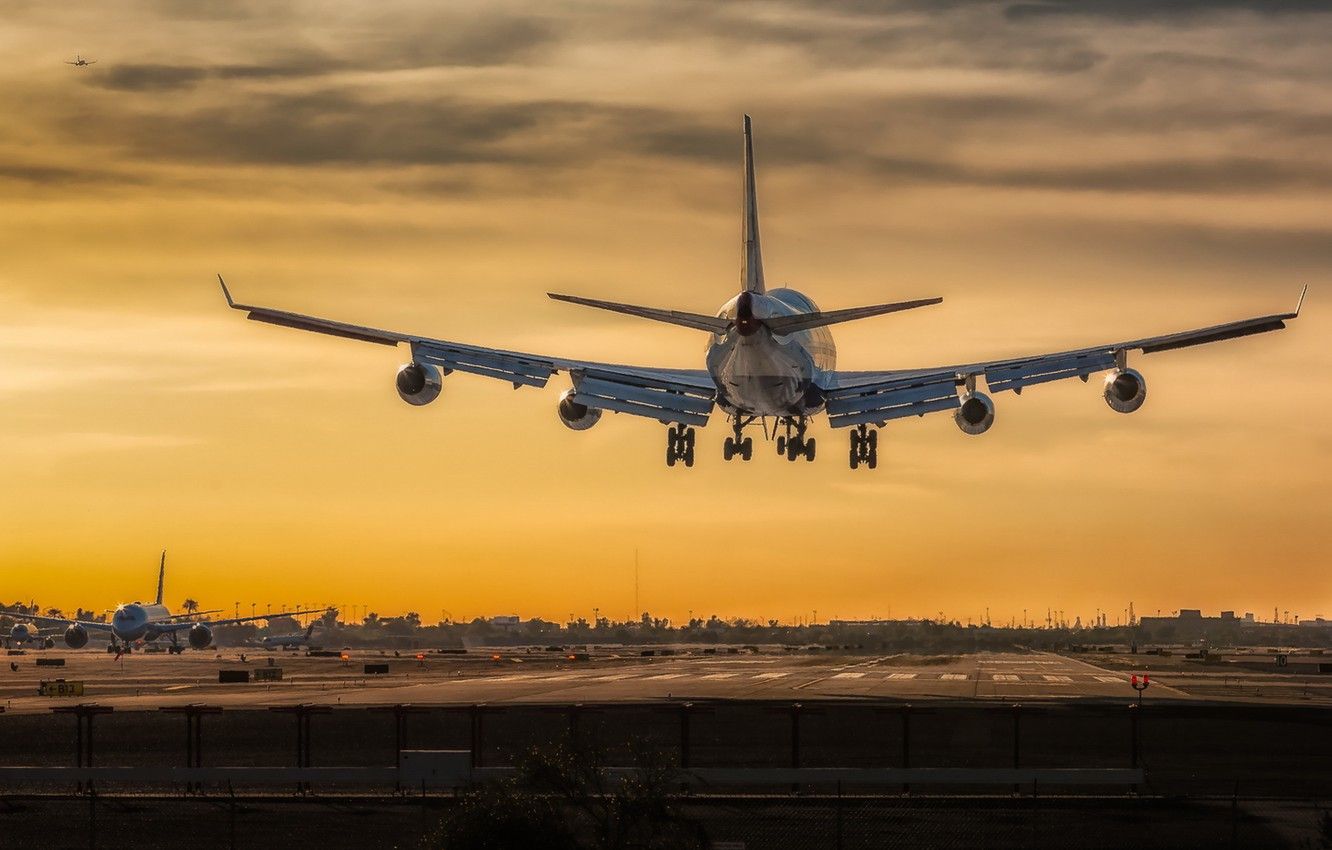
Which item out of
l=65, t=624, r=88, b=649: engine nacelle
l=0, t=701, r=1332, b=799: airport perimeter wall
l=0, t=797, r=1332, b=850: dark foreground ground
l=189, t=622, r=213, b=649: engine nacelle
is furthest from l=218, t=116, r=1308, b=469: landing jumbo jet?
l=65, t=624, r=88, b=649: engine nacelle

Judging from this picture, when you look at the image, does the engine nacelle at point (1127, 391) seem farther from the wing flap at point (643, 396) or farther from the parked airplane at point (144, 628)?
the parked airplane at point (144, 628)

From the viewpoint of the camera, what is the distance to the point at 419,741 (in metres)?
58.9

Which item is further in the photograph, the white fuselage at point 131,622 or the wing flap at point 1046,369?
the white fuselage at point 131,622

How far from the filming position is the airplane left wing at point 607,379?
65.0 meters

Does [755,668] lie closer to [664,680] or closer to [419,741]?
[664,680]

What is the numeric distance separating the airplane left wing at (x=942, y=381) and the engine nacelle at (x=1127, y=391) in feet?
2.35

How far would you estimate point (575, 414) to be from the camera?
232 ft

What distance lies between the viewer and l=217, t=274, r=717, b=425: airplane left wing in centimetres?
6500

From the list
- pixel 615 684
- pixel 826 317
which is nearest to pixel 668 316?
pixel 826 317

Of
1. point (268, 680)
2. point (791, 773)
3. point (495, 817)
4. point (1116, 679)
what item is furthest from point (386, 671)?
point (495, 817)

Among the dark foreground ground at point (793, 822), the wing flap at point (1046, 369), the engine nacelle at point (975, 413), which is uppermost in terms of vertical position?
the wing flap at point (1046, 369)

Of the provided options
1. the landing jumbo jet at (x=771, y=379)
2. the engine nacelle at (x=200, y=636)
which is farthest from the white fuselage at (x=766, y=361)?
the engine nacelle at (x=200, y=636)

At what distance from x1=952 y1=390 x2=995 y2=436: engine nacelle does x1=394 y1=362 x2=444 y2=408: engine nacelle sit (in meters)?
20.7

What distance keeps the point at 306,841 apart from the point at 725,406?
33.5m
